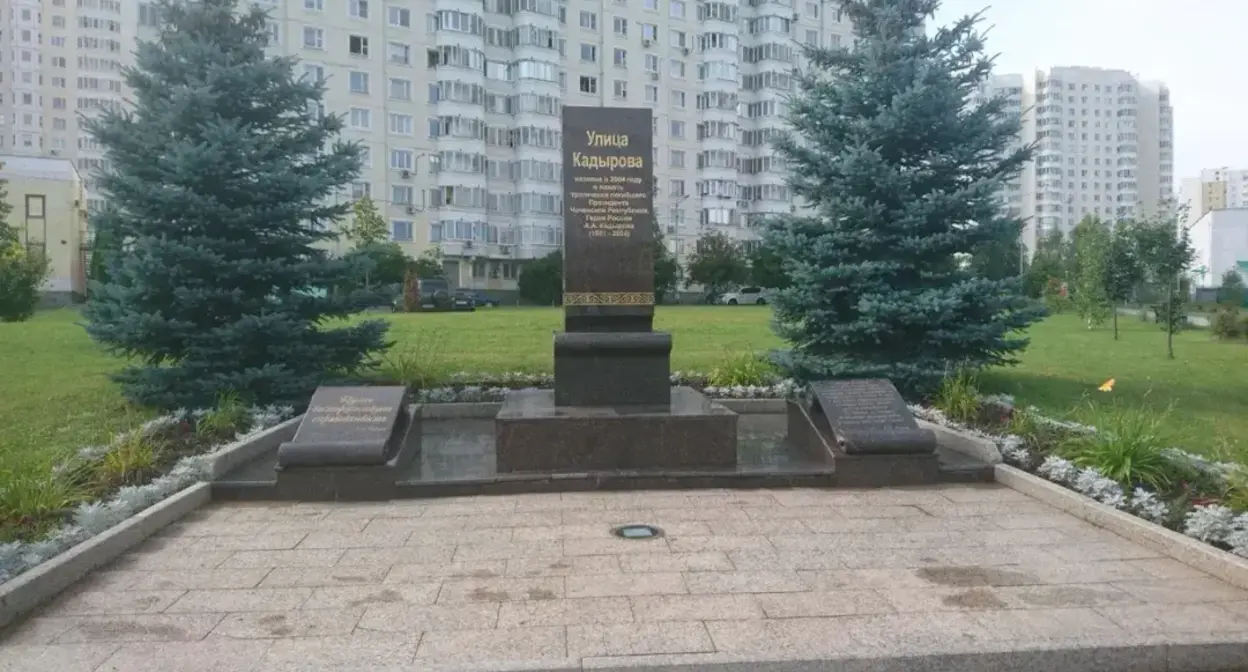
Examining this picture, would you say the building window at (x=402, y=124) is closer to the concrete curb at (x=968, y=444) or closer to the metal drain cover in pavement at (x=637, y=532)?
the concrete curb at (x=968, y=444)

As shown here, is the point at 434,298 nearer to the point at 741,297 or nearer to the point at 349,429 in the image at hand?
the point at 741,297

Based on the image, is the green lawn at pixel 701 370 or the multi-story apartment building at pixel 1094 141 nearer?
the green lawn at pixel 701 370

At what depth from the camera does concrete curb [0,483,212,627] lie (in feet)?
16.8

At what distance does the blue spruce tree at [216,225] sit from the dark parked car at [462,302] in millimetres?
30297

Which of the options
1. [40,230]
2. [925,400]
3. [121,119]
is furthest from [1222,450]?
[40,230]

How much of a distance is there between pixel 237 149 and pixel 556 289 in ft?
149

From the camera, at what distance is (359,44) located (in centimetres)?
5791

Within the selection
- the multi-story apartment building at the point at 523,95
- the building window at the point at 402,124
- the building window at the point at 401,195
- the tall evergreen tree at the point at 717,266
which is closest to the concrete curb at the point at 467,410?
the multi-story apartment building at the point at 523,95

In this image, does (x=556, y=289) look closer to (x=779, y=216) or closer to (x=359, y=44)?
(x=359, y=44)

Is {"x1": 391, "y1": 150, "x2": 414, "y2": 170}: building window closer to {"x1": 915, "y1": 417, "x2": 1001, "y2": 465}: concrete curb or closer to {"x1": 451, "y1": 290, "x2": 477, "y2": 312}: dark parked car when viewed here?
{"x1": 451, "y1": 290, "x2": 477, "y2": 312}: dark parked car

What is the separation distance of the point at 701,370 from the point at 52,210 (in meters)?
54.0

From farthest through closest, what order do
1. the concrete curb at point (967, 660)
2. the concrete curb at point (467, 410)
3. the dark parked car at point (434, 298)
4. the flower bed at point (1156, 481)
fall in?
the dark parked car at point (434, 298) < the concrete curb at point (467, 410) < the flower bed at point (1156, 481) < the concrete curb at point (967, 660)

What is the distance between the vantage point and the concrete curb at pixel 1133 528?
5.70 m

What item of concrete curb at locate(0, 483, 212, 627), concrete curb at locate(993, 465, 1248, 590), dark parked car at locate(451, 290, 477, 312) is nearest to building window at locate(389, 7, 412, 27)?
dark parked car at locate(451, 290, 477, 312)
